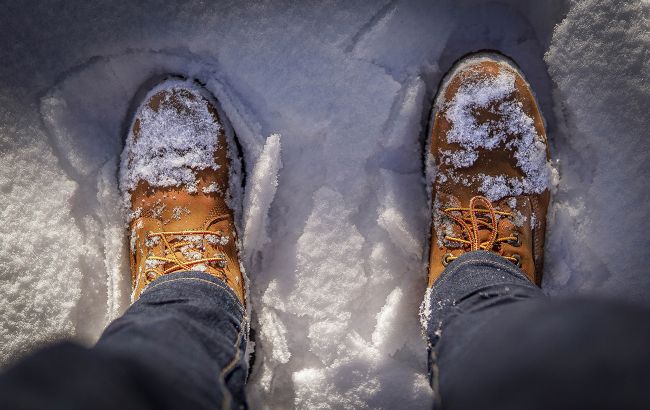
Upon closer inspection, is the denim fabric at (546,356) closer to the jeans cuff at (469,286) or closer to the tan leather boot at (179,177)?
the jeans cuff at (469,286)

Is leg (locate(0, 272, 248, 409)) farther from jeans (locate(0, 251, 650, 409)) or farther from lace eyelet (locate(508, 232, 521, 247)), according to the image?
lace eyelet (locate(508, 232, 521, 247))

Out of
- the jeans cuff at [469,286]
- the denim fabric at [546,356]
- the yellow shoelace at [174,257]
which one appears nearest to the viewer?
the denim fabric at [546,356]

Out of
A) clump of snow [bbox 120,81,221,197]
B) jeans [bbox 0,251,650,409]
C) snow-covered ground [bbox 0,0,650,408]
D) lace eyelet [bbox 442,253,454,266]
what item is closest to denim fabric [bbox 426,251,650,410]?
jeans [bbox 0,251,650,409]

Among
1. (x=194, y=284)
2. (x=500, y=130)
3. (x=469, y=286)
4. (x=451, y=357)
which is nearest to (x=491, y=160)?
(x=500, y=130)

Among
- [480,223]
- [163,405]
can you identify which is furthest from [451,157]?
[163,405]

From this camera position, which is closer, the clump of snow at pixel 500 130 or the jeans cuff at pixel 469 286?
the jeans cuff at pixel 469 286

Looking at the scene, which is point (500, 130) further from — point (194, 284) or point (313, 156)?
point (194, 284)

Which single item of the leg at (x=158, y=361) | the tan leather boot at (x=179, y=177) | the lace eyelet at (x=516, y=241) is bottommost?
the leg at (x=158, y=361)

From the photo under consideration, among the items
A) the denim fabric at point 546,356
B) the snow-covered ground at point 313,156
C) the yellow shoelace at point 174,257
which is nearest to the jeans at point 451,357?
the denim fabric at point 546,356

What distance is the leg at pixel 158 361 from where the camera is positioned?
0.42m

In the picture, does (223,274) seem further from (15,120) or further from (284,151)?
(15,120)

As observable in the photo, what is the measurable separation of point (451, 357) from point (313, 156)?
0.50 metres

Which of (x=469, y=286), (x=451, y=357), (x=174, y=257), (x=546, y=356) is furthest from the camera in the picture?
(x=174, y=257)

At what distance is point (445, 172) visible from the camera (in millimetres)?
949
